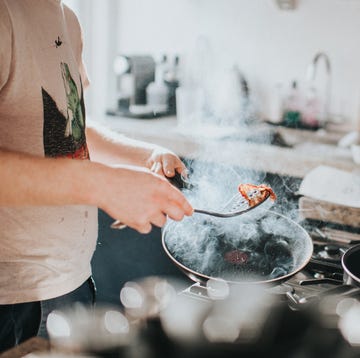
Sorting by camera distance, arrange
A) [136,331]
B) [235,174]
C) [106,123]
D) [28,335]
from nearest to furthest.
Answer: [136,331] < [28,335] < [235,174] < [106,123]

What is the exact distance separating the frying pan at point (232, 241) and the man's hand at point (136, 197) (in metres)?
0.24

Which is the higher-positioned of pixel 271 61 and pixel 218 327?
pixel 271 61

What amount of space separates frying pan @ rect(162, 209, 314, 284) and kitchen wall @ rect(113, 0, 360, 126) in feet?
4.84

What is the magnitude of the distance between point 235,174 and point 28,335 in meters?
1.19

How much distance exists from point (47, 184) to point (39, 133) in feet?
0.65

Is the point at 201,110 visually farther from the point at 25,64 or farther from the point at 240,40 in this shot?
the point at 25,64

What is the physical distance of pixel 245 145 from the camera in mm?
2119

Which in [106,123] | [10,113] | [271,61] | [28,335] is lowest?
[28,335]

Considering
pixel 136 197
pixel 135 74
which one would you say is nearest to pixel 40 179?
pixel 136 197

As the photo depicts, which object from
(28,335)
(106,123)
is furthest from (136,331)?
(106,123)

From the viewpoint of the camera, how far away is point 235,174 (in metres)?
→ 1.92

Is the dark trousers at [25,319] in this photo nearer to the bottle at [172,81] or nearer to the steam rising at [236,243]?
the steam rising at [236,243]

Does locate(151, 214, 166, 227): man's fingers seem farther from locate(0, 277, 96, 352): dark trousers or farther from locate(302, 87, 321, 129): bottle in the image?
locate(302, 87, 321, 129): bottle

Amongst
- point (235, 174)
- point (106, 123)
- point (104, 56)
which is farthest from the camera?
point (104, 56)
